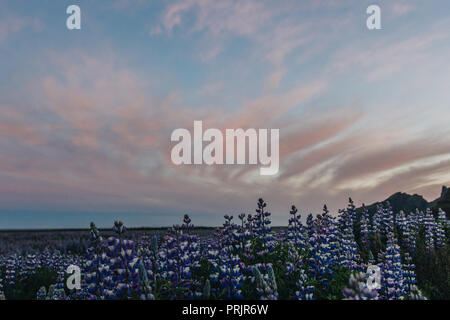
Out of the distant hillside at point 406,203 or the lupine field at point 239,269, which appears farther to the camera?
the distant hillside at point 406,203

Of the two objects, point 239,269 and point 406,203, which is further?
point 406,203

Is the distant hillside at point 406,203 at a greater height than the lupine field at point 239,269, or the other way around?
the distant hillside at point 406,203

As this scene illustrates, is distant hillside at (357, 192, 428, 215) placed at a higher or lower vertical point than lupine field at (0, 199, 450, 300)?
higher

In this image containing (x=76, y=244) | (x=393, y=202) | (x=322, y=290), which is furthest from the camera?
(x=393, y=202)

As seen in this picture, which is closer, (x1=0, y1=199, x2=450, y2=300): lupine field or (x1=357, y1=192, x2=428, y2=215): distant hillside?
(x1=0, y1=199, x2=450, y2=300): lupine field

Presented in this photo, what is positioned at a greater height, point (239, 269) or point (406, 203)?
point (406, 203)
